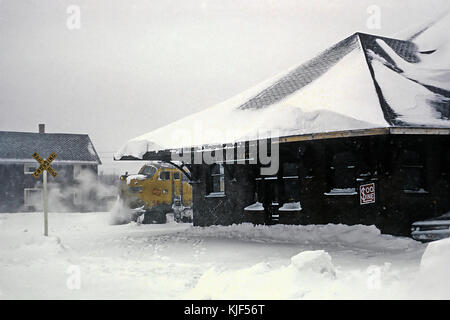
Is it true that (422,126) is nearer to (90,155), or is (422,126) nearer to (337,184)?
(337,184)

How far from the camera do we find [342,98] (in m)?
13.7

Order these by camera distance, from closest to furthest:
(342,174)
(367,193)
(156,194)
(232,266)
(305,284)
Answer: (305,284) < (232,266) < (367,193) < (342,174) < (156,194)

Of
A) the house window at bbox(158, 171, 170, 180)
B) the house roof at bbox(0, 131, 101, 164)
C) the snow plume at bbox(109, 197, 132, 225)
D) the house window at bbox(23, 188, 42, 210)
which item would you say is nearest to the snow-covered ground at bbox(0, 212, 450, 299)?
the house window at bbox(158, 171, 170, 180)

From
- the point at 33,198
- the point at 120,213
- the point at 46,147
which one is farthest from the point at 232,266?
the point at 46,147

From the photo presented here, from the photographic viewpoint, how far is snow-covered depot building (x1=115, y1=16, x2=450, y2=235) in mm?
13039

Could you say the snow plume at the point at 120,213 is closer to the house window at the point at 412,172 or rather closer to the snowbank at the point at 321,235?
the snowbank at the point at 321,235

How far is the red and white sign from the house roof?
37.1 m

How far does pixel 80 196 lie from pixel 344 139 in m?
36.2

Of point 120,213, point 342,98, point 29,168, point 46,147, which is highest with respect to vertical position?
point 342,98

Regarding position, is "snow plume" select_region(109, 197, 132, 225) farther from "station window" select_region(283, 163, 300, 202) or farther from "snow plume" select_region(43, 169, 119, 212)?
"snow plume" select_region(43, 169, 119, 212)

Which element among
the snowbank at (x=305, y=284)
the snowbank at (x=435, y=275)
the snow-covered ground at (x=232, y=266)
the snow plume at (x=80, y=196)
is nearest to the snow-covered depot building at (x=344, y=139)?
the snow-covered ground at (x=232, y=266)

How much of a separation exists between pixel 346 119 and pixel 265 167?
182 inches

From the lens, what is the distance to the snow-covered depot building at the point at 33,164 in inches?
1734

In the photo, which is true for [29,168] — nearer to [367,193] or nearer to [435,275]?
[367,193]
